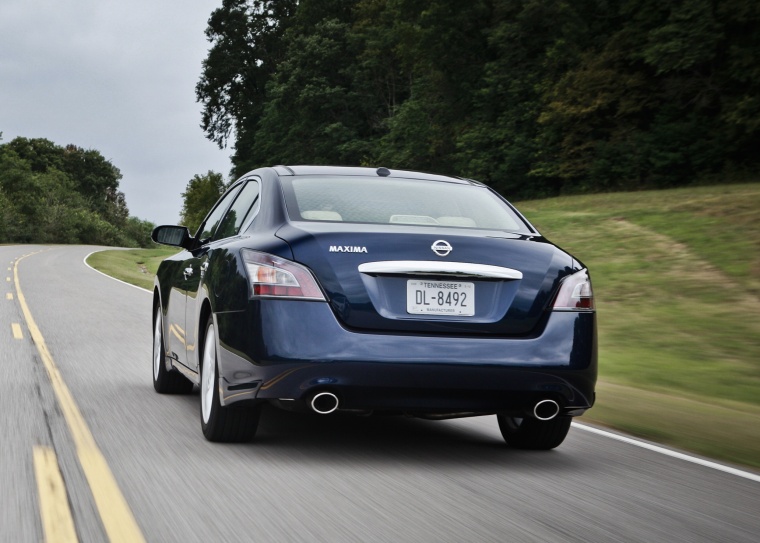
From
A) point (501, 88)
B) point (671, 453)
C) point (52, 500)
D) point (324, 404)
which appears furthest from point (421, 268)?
point (501, 88)

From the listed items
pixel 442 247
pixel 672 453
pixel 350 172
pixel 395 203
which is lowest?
pixel 672 453

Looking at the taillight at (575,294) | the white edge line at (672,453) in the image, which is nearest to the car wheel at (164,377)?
the white edge line at (672,453)

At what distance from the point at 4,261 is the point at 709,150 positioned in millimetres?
28112

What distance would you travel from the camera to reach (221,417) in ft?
20.4

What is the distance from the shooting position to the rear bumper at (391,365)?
218 inches

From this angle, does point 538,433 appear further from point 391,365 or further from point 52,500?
point 52,500

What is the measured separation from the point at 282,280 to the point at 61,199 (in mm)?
112461

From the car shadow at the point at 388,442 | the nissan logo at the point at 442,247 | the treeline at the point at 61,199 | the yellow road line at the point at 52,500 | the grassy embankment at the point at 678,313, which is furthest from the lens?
the treeline at the point at 61,199

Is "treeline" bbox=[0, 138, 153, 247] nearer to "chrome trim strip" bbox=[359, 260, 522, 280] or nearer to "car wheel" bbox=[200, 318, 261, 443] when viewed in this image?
"car wheel" bbox=[200, 318, 261, 443]

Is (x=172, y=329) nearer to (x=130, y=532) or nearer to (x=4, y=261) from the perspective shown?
(x=130, y=532)

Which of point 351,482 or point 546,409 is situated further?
point 546,409

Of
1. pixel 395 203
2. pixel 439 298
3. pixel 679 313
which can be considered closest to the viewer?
pixel 439 298

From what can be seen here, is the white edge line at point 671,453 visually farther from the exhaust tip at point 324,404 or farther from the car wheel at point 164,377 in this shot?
the car wheel at point 164,377

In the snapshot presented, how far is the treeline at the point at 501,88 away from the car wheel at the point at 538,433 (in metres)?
32.9
